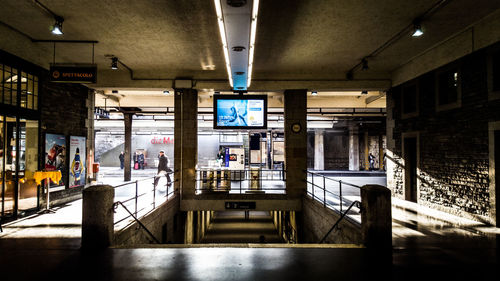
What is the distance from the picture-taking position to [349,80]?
8750 millimetres

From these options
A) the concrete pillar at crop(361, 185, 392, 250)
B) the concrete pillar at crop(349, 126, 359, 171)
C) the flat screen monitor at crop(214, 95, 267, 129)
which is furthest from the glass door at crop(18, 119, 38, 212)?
the concrete pillar at crop(349, 126, 359, 171)

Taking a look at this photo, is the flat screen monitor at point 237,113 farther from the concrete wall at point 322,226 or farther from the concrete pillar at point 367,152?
the concrete pillar at point 367,152

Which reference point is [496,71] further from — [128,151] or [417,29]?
[128,151]

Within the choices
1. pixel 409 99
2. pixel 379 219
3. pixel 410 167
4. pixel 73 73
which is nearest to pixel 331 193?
pixel 410 167

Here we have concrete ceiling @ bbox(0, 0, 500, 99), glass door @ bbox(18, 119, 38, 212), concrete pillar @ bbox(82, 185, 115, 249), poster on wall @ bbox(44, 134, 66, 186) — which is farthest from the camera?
poster on wall @ bbox(44, 134, 66, 186)

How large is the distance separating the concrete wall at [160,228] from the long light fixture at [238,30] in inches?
143

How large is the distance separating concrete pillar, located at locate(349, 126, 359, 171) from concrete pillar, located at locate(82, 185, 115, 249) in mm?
18087

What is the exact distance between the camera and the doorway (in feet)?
26.1

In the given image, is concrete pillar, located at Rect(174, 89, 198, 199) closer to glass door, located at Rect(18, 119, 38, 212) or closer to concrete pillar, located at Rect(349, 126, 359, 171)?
glass door, located at Rect(18, 119, 38, 212)

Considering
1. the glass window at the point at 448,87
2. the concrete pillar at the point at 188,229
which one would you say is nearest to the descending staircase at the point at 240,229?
the concrete pillar at the point at 188,229

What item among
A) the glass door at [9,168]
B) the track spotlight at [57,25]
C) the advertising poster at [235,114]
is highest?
the track spotlight at [57,25]

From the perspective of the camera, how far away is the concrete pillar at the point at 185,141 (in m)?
8.65

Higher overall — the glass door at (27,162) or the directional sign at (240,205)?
the glass door at (27,162)

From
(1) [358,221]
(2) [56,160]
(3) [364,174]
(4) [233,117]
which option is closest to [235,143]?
(3) [364,174]
